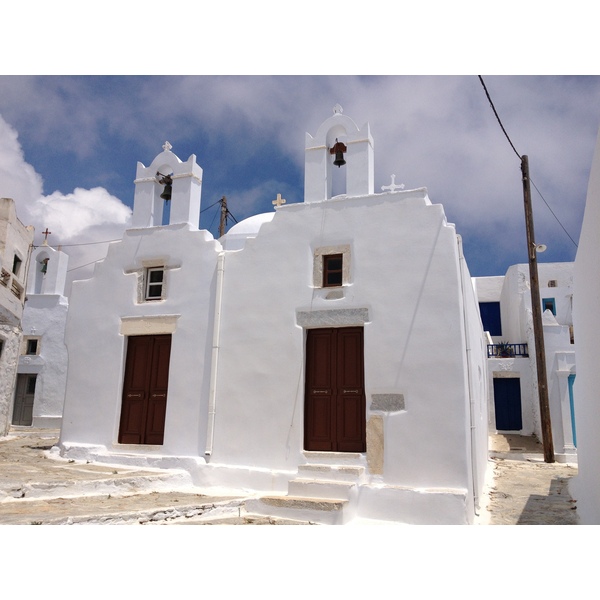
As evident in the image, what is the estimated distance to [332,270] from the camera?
7164mm

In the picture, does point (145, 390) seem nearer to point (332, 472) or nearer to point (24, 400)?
point (332, 472)

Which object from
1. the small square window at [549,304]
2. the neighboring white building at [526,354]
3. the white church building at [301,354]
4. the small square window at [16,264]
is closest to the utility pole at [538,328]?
the neighboring white building at [526,354]

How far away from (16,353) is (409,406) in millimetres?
10518

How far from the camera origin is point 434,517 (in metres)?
5.80

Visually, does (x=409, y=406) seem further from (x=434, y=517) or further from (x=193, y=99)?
(x=193, y=99)

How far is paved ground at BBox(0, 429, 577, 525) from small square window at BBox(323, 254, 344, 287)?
282cm

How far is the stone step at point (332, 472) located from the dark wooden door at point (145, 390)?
229 cm

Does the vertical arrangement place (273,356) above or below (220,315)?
below

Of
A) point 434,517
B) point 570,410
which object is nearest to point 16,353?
point 434,517

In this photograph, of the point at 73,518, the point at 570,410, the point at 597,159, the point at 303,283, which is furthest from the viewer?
the point at 570,410

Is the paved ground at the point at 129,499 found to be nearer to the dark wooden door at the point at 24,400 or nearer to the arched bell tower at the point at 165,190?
the arched bell tower at the point at 165,190

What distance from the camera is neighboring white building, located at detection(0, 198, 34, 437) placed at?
38.6ft

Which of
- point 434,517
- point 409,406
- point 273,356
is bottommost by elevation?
point 434,517

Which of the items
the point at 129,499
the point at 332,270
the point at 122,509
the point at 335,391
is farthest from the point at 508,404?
the point at 122,509
